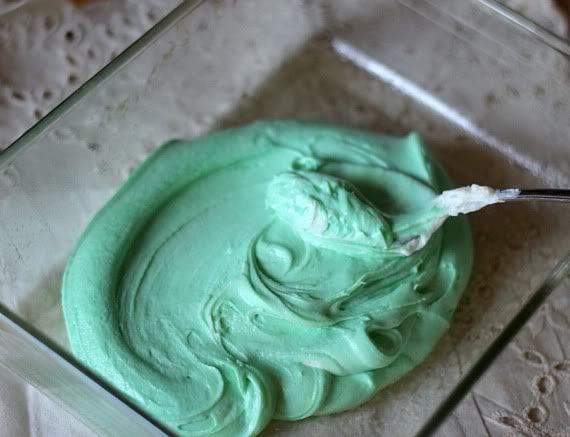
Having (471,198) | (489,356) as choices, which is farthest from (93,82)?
(489,356)

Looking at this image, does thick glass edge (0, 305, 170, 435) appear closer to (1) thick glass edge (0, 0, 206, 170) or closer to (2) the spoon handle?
(1) thick glass edge (0, 0, 206, 170)

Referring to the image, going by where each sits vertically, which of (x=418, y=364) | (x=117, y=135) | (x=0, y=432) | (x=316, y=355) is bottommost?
(x=418, y=364)

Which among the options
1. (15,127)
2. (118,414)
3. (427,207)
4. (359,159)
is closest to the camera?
(118,414)

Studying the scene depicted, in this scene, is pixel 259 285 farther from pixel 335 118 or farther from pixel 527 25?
pixel 527 25

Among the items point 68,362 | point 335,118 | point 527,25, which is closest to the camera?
point 68,362

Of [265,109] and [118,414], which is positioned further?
[265,109]

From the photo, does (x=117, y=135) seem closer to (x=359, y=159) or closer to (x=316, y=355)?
(x=359, y=159)

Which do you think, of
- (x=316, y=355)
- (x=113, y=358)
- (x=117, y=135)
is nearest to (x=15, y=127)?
(x=117, y=135)
